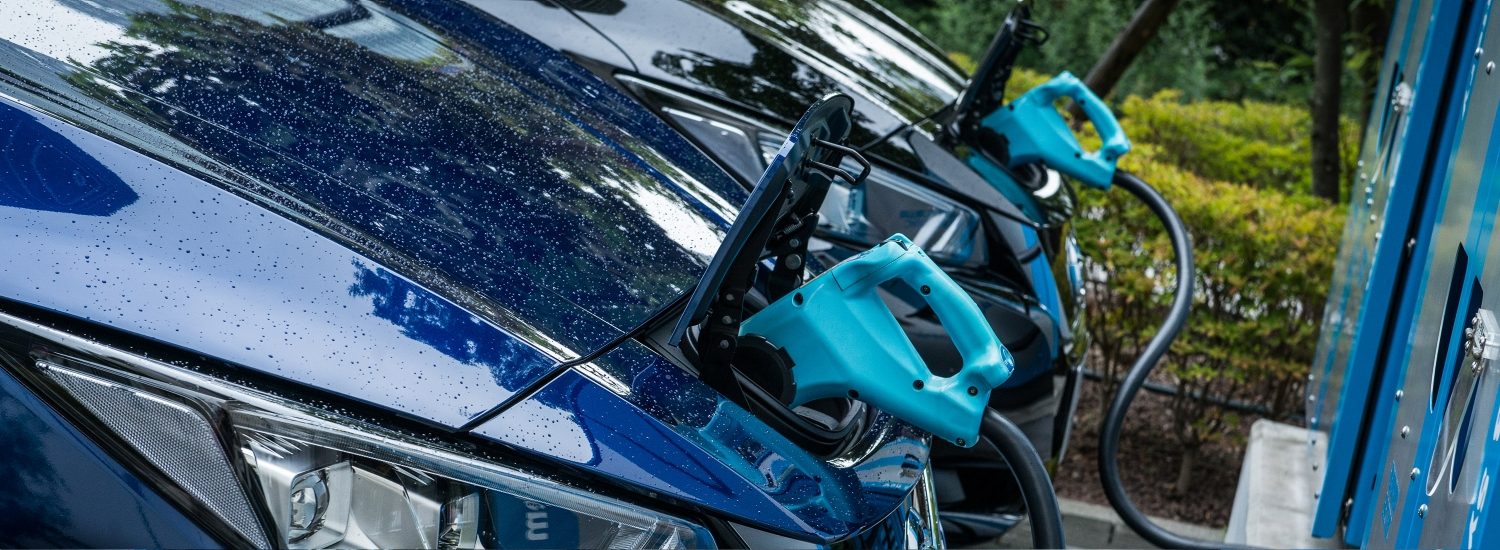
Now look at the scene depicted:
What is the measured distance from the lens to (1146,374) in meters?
3.38

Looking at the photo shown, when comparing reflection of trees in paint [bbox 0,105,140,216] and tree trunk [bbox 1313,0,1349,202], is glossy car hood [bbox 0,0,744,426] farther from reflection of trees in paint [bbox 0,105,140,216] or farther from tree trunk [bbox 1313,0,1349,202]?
tree trunk [bbox 1313,0,1349,202]

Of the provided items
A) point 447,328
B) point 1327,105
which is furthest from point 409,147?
point 1327,105

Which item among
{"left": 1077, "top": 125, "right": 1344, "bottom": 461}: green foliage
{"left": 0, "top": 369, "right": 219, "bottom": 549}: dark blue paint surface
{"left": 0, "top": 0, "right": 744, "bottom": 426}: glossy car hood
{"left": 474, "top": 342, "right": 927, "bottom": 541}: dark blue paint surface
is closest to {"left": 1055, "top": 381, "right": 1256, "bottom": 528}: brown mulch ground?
{"left": 1077, "top": 125, "right": 1344, "bottom": 461}: green foliage

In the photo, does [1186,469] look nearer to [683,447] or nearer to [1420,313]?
[1420,313]

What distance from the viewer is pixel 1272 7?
36.1 feet

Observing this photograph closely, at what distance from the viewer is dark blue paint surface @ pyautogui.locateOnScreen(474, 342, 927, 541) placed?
133 cm

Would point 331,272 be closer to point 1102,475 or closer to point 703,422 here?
point 703,422

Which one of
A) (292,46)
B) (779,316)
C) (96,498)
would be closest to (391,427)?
(96,498)

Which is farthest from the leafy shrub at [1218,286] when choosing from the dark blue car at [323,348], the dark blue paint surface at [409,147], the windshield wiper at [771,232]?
the windshield wiper at [771,232]

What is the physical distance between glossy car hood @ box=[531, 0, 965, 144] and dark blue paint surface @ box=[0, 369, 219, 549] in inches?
68.2

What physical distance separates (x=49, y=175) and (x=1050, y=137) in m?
2.33

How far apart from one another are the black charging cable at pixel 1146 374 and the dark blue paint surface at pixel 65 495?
255 cm

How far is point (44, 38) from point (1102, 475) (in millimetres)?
2617

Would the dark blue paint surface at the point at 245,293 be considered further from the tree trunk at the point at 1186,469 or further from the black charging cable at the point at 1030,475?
the tree trunk at the point at 1186,469
